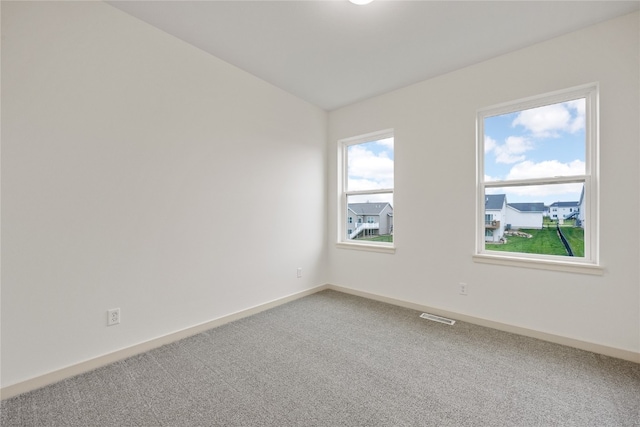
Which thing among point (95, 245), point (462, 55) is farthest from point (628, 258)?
point (95, 245)

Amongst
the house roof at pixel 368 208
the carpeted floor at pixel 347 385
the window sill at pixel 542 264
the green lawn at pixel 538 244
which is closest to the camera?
the carpeted floor at pixel 347 385

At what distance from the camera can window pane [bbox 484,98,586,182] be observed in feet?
7.62

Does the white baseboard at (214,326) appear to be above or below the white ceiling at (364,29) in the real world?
below

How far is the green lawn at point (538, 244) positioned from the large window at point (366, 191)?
1.24 m

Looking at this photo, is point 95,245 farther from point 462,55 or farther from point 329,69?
point 462,55

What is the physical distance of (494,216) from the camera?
2.73 metres

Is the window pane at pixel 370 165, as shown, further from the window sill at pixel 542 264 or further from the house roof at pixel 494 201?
the window sill at pixel 542 264

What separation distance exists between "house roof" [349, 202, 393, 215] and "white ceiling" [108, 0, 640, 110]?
1.58 meters

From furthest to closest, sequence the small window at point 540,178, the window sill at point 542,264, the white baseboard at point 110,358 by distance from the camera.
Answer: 1. the small window at point 540,178
2. the window sill at point 542,264
3. the white baseboard at point 110,358

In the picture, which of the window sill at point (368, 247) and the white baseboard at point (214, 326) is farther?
the window sill at point (368, 247)

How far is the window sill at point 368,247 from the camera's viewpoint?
3.33 meters

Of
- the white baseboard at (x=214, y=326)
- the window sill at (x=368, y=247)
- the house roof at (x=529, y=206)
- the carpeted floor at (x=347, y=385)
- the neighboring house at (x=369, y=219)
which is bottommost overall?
the carpeted floor at (x=347, y=385)

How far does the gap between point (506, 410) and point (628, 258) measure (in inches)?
62.7

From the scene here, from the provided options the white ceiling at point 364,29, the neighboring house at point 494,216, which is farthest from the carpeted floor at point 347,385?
the white ceiling at point 364,29
